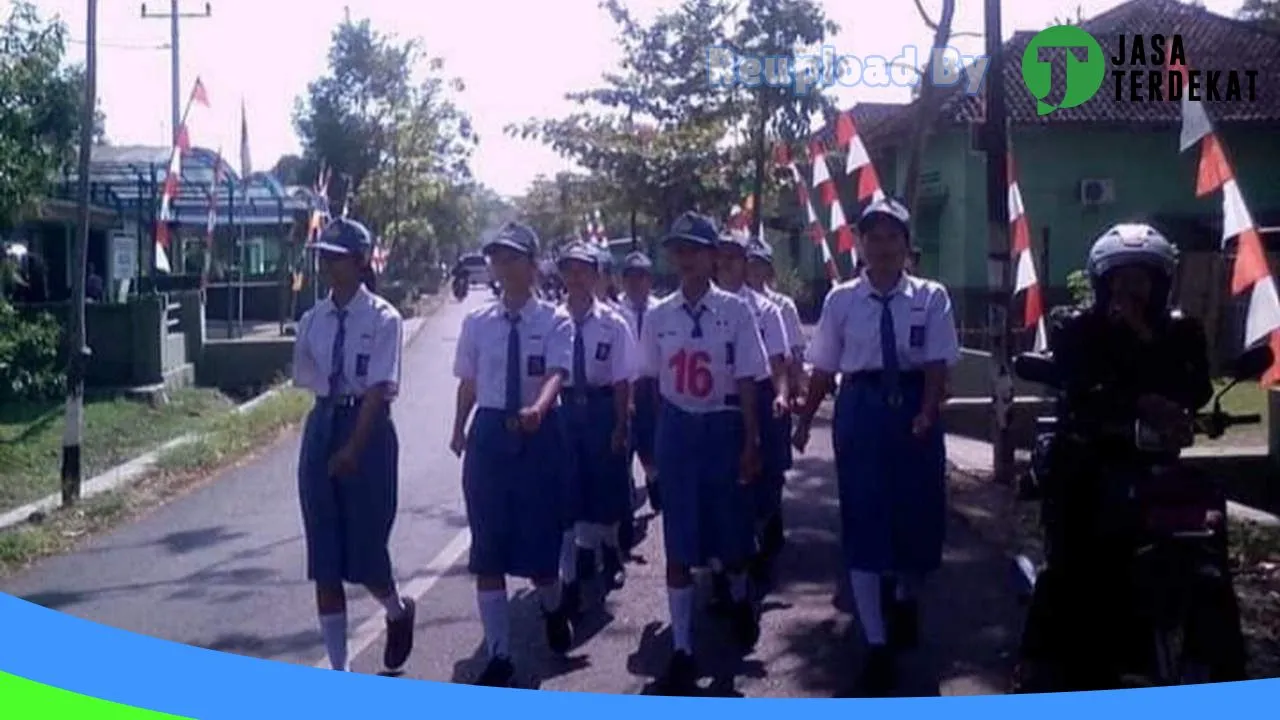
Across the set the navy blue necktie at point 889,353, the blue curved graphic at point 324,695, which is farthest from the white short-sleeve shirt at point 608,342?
the blue curved graphic at point 324,695

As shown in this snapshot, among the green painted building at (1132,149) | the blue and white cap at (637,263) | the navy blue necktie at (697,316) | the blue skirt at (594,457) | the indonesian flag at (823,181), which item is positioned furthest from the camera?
the indonesian flag at (823,181)

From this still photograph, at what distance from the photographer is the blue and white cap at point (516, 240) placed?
579cm

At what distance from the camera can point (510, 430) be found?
576 cm

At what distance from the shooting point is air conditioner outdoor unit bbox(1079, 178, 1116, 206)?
5.43 metres

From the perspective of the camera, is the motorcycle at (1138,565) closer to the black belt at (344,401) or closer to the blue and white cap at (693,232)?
the blue and white cap at (693,232)

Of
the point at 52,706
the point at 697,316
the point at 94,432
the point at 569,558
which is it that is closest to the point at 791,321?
the point at 569,558

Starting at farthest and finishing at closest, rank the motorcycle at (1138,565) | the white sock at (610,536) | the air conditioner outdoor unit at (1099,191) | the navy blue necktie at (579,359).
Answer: the white sock at (610,536) → the navy blue necktie at (579,359) → the air conditioner outdoor unit at (1099,191) → the motorcycle at (1138,565)

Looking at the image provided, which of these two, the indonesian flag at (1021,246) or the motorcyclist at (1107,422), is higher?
the indonesian flag at (1021,246)

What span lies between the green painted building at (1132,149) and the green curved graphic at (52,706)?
Answer: 303 centimetres

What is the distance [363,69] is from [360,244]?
534 mm

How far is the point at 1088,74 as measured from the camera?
16.1 ft

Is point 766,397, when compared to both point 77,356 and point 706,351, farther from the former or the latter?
point 77,356

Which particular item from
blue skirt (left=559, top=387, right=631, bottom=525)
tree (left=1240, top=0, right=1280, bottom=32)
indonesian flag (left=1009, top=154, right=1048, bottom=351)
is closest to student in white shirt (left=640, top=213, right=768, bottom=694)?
blue skirt (left=559, top=387, right=631, bottom=525)

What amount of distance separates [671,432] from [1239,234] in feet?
6.18
